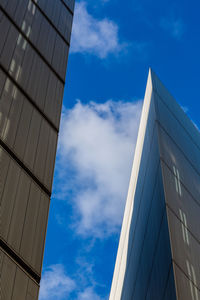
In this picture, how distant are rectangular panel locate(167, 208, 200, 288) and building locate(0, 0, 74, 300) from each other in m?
4.88

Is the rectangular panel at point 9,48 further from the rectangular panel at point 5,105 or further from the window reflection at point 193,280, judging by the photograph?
the window reflection at point 193,280

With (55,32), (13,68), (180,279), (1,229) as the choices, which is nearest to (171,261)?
(180,279)

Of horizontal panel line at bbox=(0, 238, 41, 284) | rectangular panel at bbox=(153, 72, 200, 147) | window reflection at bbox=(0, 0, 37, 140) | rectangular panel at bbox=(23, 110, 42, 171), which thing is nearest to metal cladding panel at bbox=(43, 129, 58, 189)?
rectangular panel at bbox=(23, 110, 42, 171)

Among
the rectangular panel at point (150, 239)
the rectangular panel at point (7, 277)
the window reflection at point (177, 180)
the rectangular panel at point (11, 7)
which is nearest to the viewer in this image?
the rectangular panel at point (7, 277)

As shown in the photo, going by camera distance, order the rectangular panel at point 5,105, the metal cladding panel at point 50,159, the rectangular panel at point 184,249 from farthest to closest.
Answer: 1. the rectangular panel at point 184,249
2. the metal cladding panel at point 50,159
3. the rectangular panel at point 5,105

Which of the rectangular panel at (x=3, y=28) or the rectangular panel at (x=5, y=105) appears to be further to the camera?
the rectangular panel at (x=3, y=28)

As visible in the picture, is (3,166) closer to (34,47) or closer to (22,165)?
(22,165)

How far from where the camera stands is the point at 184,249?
45.3 ft

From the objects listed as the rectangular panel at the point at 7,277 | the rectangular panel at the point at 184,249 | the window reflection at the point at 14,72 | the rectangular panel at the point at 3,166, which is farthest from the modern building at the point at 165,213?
the window reflection at the point at 14,72

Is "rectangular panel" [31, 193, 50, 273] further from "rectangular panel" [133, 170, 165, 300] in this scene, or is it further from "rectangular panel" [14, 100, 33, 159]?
"rectangular panel" [133, 170, 165, 300]

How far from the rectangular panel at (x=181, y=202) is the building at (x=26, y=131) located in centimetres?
498

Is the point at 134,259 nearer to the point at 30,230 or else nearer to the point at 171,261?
the point at 171,261

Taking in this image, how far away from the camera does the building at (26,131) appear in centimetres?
844

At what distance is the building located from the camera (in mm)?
8438
